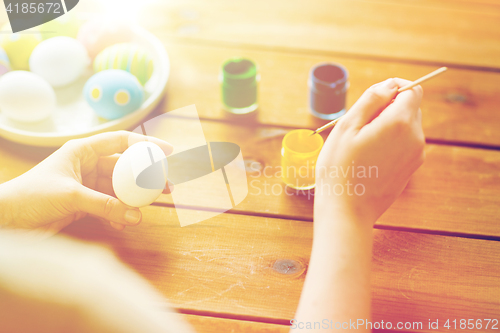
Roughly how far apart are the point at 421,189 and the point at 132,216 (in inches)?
22.7

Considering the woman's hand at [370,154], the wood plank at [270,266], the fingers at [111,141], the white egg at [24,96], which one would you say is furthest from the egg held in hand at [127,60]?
the woman's hand at [370,154]

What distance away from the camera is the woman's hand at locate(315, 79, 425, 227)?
66 centimetres

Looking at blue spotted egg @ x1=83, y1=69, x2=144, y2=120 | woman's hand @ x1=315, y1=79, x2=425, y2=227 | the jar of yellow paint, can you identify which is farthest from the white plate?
woman's hand @ x1=315, y1=79, x2=425, y2=227

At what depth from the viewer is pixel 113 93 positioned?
0.92 meters

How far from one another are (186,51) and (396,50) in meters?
0.58

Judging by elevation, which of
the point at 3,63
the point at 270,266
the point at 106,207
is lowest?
the point at 270,266

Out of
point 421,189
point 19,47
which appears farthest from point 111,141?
point 421,189

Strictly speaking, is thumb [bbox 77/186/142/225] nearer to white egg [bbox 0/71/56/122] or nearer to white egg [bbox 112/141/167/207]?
white egg [bbox 112/141/167/207]

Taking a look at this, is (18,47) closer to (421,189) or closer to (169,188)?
(169,188)

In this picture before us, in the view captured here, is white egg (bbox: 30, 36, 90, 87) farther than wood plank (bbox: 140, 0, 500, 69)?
No

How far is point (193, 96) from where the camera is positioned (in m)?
1.07

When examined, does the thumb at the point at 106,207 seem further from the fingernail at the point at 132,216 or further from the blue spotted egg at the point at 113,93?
the blue spotted egg at the point at 113,93

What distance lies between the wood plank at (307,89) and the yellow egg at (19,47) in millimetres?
349

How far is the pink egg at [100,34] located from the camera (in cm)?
107
